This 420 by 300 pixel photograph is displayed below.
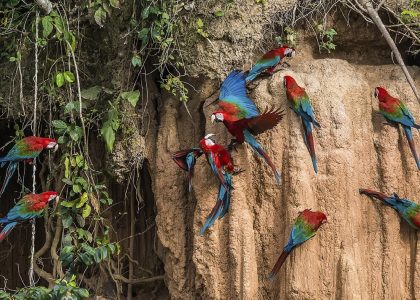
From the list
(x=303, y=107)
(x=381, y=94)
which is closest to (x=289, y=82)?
(x=303, y=107)

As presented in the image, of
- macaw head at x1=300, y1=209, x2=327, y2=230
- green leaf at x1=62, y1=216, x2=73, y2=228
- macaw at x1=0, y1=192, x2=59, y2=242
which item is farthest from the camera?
green leaf at x1=62, y1=216, x2=73, y2=228

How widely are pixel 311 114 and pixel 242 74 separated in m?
0.49

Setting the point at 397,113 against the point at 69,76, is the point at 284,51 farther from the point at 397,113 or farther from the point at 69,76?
the point at 69,76

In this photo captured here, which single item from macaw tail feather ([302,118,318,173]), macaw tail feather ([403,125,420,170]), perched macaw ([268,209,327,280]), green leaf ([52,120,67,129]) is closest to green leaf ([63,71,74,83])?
green leaf ([52,120,67,129])

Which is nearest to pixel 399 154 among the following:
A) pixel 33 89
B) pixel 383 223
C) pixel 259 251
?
pixel 383 223

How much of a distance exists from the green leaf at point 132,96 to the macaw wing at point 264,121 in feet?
2.58

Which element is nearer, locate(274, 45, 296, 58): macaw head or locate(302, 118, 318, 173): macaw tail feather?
locate(302, 118, 318, 173): macaw tail feather

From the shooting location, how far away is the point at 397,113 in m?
5.04

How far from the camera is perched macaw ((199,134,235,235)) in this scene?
5012 mm

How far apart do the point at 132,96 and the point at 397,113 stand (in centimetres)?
163

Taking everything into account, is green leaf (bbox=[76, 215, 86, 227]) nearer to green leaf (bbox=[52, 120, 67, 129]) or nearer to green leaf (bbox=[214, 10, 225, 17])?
green leaf (bbox=[52, 120, 67, 129])

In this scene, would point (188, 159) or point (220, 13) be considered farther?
point (220, 13)

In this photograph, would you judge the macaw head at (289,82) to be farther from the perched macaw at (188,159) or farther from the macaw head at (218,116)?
the perched macaw at (188,159)

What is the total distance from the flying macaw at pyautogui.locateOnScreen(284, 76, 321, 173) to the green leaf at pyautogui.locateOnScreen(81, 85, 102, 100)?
1274 mm
